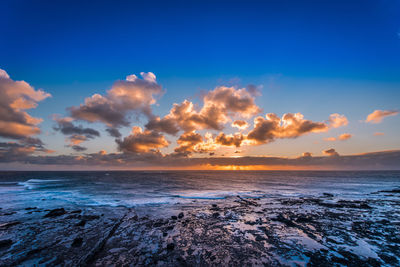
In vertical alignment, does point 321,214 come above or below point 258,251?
below

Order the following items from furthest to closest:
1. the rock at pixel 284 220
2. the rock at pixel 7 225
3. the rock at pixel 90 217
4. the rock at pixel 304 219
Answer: the rock at pixel 90 217 < the rock at pixel 304 219 < the rock at pixel 284 220 < the rock at pixel 7 225

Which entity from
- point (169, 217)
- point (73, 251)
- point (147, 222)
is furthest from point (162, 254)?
point (169, 217)

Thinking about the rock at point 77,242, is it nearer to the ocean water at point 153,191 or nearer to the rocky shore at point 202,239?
the rocky shore at point 202,239

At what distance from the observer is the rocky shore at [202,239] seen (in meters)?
8.90

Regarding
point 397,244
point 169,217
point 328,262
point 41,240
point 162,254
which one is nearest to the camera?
point 328,262

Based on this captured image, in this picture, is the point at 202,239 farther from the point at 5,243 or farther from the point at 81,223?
the point at 5,243

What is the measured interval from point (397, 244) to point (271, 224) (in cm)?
766

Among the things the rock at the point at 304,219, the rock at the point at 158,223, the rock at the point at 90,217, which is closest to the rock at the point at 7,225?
the rock at the point at 90,217

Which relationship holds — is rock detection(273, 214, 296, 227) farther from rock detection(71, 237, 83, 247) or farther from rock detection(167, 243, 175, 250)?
rock detection(71, 237, 83, 247)

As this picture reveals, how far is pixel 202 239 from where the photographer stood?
11.6m

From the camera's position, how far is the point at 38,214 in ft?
59.4

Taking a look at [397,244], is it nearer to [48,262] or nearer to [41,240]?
[48,262]

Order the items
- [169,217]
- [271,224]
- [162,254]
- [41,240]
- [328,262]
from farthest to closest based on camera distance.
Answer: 1. [169,217]
2. [271,224]
3. [41,240]
4. [162,254]
5. [328,262]

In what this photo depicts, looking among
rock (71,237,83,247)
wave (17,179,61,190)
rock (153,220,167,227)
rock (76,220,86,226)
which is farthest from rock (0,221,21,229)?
wave (17,179,61,190)
